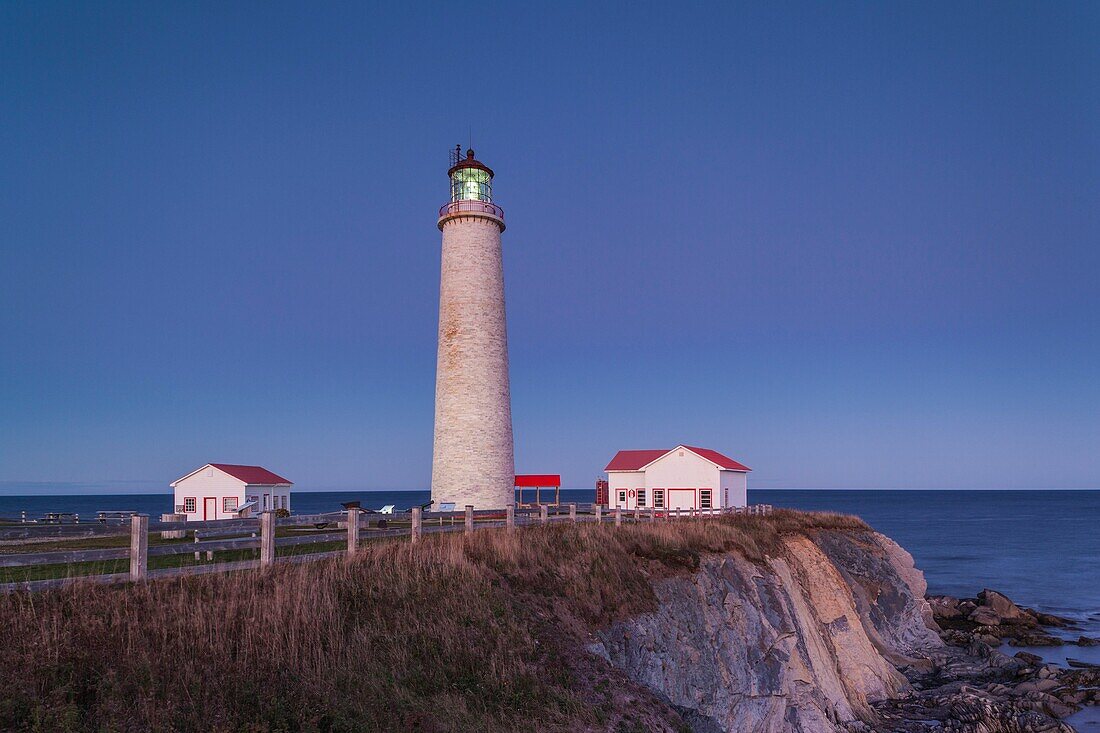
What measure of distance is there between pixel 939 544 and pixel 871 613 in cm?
6180

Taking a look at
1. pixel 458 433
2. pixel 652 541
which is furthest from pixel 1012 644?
pixel 458 433

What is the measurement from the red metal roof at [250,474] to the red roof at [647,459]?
2270 cm

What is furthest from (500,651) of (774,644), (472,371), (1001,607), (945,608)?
(1001,607)

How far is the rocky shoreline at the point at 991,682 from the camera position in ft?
67.1

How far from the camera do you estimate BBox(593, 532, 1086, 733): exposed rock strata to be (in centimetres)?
1609

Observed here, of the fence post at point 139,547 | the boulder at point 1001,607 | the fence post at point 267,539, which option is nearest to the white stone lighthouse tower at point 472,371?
the fence post at point 267,539

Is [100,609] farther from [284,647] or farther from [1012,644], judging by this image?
[1012,644]

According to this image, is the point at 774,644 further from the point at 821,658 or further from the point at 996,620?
the point at 996,620

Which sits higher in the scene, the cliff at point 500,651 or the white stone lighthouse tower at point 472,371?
the white stone lighthouse tower at point 472,371

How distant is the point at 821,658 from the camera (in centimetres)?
2227

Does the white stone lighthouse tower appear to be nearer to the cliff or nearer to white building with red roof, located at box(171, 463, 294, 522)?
the cliff

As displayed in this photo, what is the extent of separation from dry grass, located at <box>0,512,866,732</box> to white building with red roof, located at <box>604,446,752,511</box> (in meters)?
32.7

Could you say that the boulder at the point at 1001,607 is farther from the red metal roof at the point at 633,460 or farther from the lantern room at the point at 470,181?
the lantern room at the point at 470,181

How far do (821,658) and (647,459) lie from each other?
27113 millimetres
